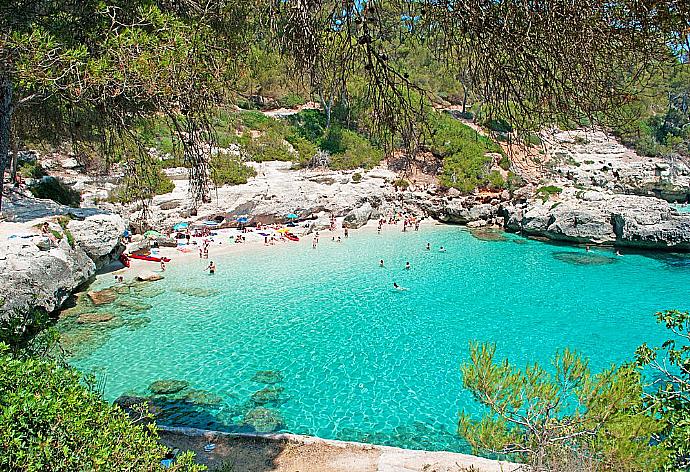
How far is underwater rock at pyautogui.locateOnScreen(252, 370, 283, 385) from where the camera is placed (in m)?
11.1

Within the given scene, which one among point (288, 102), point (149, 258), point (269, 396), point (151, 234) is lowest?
point (269, 396)

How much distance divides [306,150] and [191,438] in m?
29.9

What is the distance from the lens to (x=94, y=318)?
1452 centimetres

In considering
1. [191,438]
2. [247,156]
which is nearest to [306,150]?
[247,156]

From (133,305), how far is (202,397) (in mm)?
6898

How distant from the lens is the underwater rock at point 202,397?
10.1 meters

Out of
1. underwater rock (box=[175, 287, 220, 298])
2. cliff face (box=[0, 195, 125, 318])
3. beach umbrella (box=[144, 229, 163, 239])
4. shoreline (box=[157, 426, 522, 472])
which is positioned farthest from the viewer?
beach umbrella (box=[144, 229, 163, 239])

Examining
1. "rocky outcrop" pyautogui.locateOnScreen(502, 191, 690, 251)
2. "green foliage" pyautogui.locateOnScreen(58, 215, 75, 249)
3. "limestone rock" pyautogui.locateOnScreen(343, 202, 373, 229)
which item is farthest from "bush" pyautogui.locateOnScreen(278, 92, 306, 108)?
"green foliage" pyautogui.locateOnScreen(58, 215, 75, 249)

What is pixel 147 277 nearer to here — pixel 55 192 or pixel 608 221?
pixel 55 192

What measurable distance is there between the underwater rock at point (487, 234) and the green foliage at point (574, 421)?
22215 mm

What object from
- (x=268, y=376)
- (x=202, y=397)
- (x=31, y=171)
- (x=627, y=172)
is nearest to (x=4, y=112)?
(x=202, y=397)

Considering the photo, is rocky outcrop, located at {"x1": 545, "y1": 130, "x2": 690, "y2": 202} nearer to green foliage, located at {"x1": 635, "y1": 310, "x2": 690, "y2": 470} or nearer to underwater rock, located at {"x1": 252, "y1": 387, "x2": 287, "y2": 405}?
underwater rock, located at {"x1": 252, "y1": 387, "x2": 287, "y2": 405}

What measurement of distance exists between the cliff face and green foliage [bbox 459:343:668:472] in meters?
8.97

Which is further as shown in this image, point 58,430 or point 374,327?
point 374,327
